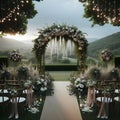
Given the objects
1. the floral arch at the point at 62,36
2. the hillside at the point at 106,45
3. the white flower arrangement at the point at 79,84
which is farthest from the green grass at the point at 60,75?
the hillside at the point at 106,45

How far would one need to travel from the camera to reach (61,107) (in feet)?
38.0

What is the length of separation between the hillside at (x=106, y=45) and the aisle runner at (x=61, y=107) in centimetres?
1753

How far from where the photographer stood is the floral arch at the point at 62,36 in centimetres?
1499

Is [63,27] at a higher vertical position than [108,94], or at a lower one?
higher

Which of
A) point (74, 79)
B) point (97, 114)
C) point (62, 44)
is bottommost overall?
point (97, 114)

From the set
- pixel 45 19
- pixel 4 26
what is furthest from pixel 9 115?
pixel 45 19

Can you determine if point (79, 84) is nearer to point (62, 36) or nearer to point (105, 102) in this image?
point (62, 36)

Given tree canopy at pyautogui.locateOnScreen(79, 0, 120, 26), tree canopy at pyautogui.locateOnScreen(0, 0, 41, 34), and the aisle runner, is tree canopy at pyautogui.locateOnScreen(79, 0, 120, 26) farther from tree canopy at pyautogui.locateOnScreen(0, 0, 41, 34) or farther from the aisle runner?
the aisle runner

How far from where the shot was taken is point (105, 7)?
22766 mm

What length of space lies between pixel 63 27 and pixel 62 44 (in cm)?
75

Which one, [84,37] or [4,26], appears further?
[4,26]

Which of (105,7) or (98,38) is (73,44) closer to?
(105,7)

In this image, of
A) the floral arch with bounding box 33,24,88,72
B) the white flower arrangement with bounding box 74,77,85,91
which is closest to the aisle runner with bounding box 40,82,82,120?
the white flower arrangement with bounding box 74,77,85,91

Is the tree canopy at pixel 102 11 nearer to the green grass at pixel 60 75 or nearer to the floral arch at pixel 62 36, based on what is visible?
the green grass at pixel 60 75
